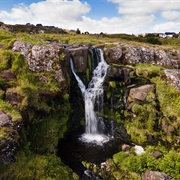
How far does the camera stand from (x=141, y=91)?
20375mm

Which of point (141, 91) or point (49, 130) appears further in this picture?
point (141, 91)

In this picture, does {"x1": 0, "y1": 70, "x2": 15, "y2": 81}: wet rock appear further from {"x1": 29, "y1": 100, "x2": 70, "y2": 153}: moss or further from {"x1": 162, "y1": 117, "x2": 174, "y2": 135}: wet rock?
{"x1": 162, "y1": 117, "x2": 174, "y2": 135}: wet rock

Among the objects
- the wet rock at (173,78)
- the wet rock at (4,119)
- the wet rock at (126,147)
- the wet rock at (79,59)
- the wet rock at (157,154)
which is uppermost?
the wet rock at (79,59)

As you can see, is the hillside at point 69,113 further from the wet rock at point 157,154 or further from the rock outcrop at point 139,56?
the rock outcrop at point 139,56

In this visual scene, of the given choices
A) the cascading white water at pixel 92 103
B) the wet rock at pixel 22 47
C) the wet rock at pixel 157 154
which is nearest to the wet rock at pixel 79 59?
the cascading white water at pixel 92 103

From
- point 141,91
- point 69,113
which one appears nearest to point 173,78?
point 141,91

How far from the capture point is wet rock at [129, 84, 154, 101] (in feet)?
65.6

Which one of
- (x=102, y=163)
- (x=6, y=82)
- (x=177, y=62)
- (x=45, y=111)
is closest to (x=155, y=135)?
(x=102, y=163)

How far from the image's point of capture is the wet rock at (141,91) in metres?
20.0

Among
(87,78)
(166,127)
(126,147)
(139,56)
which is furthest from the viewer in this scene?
(139,56)

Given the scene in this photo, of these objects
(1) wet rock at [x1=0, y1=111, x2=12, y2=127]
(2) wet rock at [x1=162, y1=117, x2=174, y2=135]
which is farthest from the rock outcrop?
(1) wet rock at [x1=0, y1=111, x2=12, y2=127]

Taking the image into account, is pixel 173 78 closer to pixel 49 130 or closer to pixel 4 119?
pixel 49 130

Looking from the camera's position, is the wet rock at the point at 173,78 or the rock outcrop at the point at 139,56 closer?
the wet rock at the point at 173,78

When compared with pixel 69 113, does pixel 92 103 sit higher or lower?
higher
